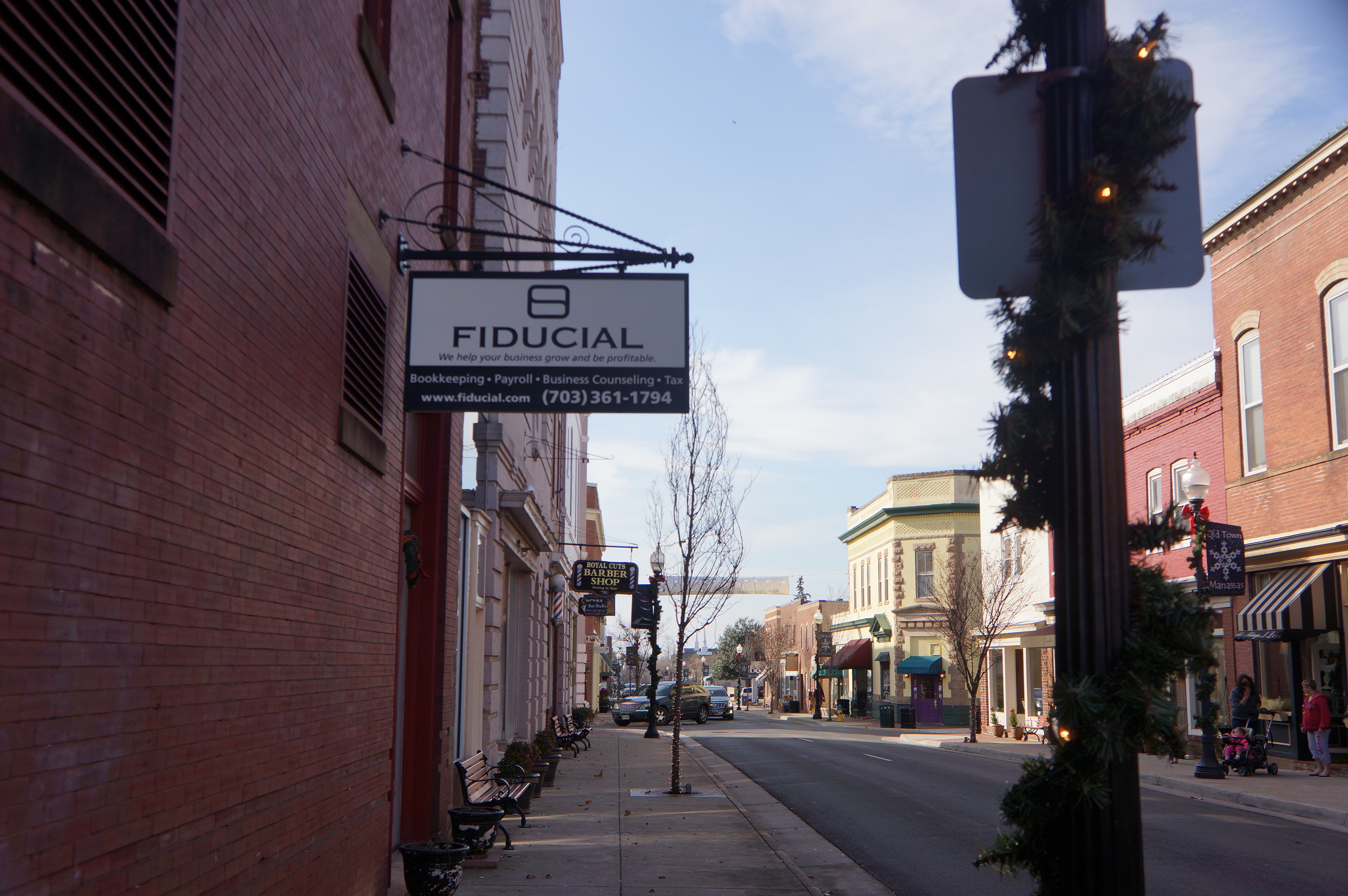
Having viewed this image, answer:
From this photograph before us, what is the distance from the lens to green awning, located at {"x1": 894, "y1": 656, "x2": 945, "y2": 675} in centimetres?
4559

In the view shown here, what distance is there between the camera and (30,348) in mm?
3248

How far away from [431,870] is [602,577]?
21870 millimetres

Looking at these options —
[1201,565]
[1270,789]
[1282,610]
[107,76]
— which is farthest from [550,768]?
[107,76]

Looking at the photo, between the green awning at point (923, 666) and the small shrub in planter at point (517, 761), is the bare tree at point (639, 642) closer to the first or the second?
the green awning at point (923, 666)

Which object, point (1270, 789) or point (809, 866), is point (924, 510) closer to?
point (1270, 789)

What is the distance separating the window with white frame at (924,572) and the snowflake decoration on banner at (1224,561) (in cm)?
2867

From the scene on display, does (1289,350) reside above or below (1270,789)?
above

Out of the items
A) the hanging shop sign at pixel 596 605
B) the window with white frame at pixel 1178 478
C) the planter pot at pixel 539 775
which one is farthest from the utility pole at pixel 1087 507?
the hanging shop sign at pixel 596 605

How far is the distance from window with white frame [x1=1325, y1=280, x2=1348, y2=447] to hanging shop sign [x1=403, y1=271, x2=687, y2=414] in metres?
17.6

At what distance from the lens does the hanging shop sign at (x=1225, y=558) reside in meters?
20.3

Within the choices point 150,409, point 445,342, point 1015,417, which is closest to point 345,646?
point 445,342

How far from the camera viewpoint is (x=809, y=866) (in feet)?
36.1

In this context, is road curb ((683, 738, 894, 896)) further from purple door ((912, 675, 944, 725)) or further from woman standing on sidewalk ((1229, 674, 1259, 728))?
purple door ((912, 675, 944, 725))

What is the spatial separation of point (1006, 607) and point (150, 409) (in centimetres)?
3708
